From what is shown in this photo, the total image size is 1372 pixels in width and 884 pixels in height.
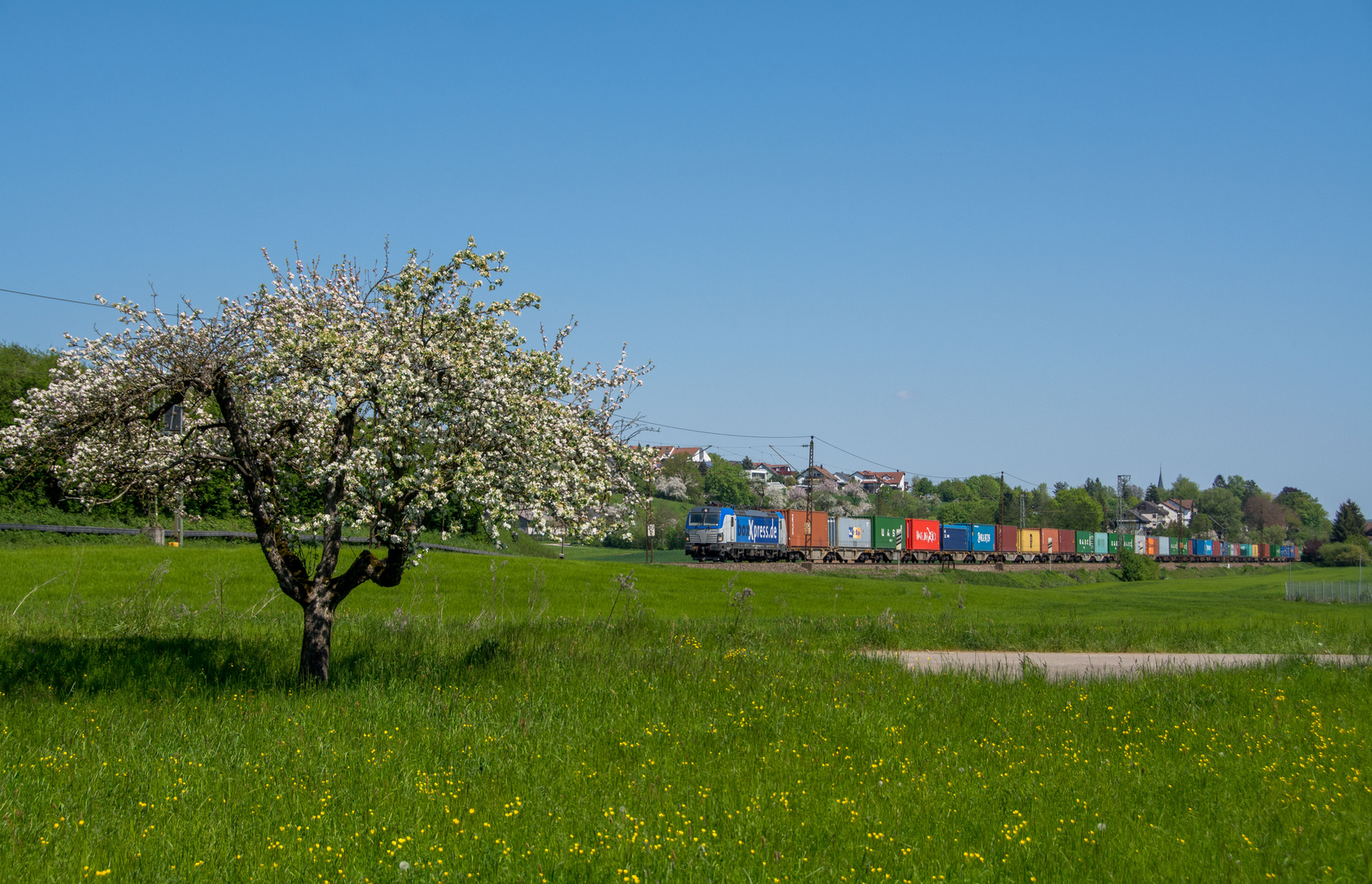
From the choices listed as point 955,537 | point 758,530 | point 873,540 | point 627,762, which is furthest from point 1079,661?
point 955,537

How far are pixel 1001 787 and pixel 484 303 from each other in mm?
7805

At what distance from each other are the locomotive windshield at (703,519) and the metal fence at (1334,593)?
31068mm

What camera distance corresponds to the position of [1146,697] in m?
11.3

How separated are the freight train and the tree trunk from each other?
41.5 m

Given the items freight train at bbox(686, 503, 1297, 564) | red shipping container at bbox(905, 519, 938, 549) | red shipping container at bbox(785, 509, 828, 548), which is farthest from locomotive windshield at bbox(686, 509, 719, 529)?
red shipping container at bbox(905, 519, 938, 549)

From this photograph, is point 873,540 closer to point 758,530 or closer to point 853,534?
point 853,534

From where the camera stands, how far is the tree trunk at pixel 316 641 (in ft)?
33.8

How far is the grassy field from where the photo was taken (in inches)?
221

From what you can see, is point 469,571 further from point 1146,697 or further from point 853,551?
point 853,551

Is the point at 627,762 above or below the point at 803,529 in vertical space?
below

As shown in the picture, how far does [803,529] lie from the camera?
189ft

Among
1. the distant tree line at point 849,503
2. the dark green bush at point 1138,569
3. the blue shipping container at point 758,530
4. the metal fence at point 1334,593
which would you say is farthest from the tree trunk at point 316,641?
the dark green bush at point 1138,569

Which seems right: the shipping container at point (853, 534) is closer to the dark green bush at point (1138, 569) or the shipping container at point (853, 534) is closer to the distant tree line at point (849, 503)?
the distant tree line at point (849, 503)

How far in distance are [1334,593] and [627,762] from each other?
5136 centimetres
